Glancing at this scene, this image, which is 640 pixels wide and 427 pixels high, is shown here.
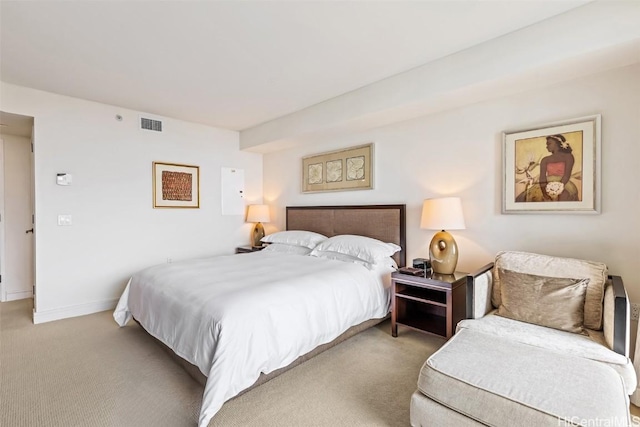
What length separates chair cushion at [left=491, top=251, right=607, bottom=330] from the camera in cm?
200

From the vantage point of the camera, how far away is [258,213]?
16.2 ft

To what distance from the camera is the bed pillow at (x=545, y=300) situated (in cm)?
201

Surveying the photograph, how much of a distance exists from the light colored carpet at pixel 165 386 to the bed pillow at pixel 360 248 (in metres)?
0.77

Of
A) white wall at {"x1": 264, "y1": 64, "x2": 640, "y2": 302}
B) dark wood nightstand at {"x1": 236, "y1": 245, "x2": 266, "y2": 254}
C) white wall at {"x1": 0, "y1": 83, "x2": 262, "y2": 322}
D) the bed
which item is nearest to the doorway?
white wall at {"x1": 0, "y1": 83, "x2": 262, "y2": 322}

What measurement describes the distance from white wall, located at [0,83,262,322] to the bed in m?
1.01

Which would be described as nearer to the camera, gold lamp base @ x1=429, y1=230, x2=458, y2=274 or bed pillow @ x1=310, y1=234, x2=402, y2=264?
gold lamp base @ x1=429, y1=230, x2=458, y2=274

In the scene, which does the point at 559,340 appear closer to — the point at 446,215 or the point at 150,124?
the point at 446,215

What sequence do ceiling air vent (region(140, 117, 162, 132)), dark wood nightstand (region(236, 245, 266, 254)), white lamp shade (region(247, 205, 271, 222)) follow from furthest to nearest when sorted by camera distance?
white lamp shade (region(247, 205, 271, 222)), dark wood nightstand (region(236, 245, 266, 254)), ceiling air vent (region(140, 117, 162, 132))

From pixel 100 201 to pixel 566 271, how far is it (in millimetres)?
4775

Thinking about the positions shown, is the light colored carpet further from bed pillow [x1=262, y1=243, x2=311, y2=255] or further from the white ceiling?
the white ceiling

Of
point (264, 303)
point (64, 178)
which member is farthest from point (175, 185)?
point (264, 303)

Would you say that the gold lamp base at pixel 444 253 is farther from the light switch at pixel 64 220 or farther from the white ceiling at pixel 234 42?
the light switch at pixel 64 220

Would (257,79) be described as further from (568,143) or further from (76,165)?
(568,143)

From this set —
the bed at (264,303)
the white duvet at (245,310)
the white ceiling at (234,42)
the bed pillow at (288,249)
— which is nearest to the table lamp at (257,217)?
the bed pillow at (288,249)
